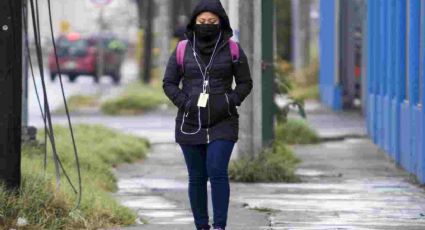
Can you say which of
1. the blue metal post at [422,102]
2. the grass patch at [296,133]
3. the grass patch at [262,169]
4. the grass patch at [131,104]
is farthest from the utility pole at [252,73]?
the grass patch at [131,104]

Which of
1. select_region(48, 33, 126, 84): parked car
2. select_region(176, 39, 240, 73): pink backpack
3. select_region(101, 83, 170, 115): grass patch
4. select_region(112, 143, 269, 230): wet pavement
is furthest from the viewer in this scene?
select_region(48, 33, 126, 84): parked car

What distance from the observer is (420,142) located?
15.2m

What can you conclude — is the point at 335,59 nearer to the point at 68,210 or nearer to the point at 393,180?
the point at 393,180

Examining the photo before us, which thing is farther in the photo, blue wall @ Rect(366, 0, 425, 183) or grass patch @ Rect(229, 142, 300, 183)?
blue wall @ Rect(366, 0, 425, 183)

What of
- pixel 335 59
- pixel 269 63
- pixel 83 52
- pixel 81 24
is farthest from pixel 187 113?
pixel 81 24

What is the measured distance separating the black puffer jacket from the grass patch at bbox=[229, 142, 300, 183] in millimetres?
5489

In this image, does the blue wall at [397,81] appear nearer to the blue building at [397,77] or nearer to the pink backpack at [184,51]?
the blue building at [397,77]

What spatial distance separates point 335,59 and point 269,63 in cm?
1478

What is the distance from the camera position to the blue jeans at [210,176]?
9898mm

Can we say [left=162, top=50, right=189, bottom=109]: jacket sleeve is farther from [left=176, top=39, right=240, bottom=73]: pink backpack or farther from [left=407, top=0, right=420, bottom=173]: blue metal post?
[left=407, top=0, right=420, bottom=173]: blue metal post

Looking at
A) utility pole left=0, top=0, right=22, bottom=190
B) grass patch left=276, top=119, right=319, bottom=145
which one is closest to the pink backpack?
utility pole left=0, top=0, right=22, bottom=190

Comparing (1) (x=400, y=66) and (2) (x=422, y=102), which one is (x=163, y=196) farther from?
(1) (x=400, y=66)

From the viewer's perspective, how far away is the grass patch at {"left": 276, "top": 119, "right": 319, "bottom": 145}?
21.2 metres

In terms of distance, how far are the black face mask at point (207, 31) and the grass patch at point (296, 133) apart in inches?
436
